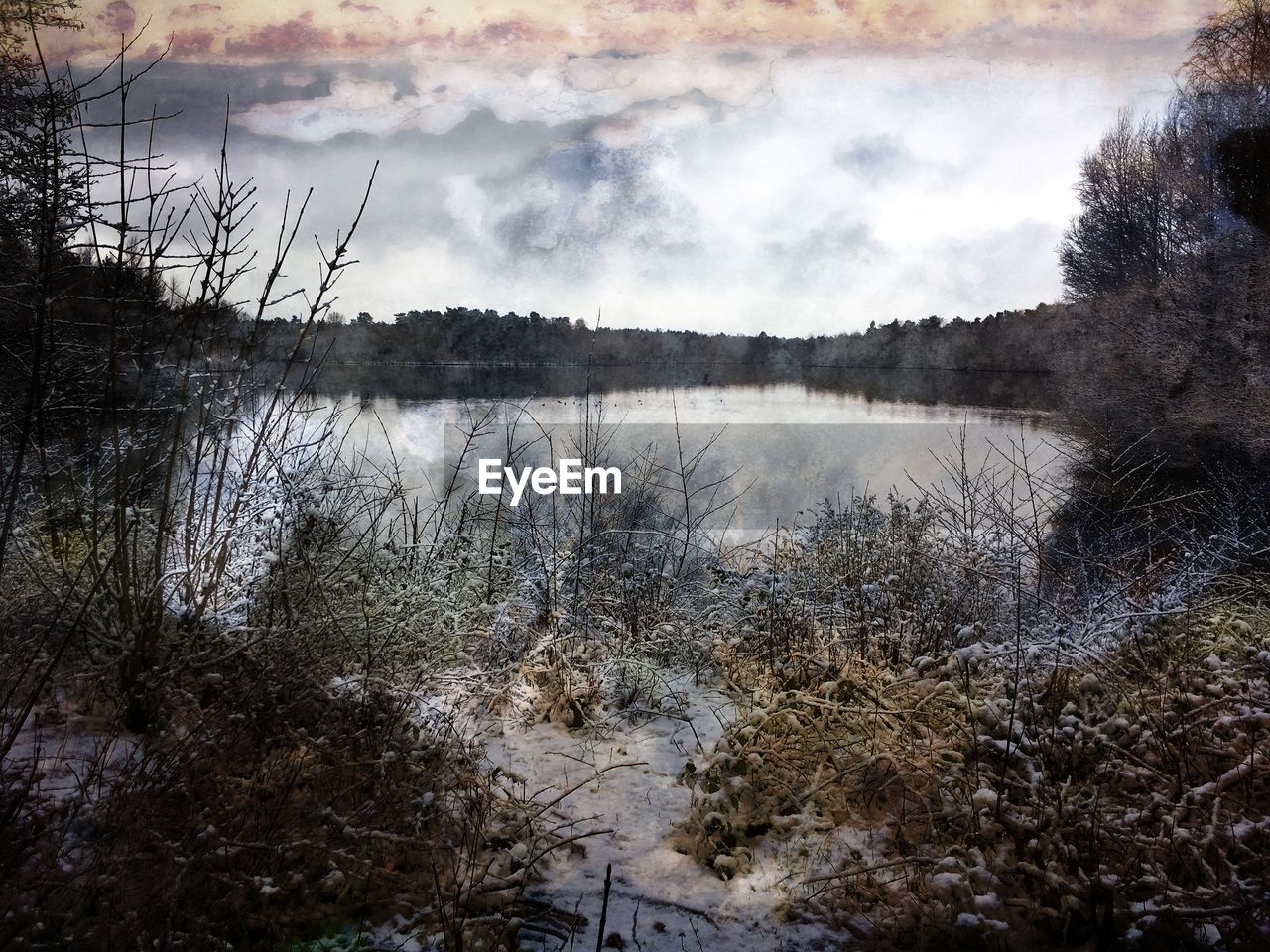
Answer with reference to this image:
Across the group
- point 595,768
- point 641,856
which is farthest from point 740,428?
point 641,856

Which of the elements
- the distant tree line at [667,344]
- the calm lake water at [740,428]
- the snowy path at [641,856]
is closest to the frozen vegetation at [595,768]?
the snowy path at [641,856]

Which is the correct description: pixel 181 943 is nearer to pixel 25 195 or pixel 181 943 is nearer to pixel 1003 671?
pixel 1003 671

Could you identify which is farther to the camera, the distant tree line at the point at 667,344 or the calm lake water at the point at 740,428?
the distant tree line at the point at 667,344

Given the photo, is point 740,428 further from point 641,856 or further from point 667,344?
point 667,344

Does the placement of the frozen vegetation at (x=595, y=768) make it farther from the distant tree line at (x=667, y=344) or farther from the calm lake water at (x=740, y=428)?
the distant tree line at (x=667, y=344)

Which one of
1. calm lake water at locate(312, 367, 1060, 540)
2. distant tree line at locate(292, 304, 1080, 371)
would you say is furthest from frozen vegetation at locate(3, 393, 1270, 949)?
distant tree line at locate(292, 304, 1080, 371)

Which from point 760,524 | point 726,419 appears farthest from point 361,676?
point 726,419
